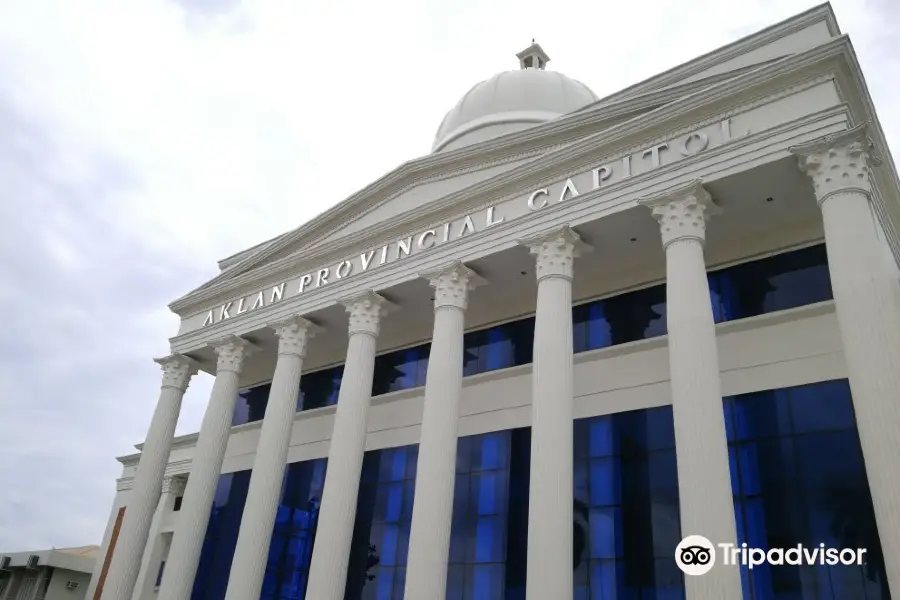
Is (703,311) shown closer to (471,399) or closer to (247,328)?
(471,399)

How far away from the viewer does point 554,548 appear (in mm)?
16359

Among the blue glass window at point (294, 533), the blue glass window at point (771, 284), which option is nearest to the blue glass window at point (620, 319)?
the blue glass window at point (771, 284)

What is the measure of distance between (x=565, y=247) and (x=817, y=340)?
23.9ft

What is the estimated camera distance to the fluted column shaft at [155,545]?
3466 centimetres

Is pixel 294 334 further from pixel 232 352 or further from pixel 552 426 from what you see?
pixel 552 426

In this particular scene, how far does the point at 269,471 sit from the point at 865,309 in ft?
61.5

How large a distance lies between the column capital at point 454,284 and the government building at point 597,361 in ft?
0.27

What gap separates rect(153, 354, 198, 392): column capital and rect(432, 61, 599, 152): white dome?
16.6 meters

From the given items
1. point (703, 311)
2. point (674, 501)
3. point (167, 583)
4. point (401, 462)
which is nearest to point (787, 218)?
point (703, 311)

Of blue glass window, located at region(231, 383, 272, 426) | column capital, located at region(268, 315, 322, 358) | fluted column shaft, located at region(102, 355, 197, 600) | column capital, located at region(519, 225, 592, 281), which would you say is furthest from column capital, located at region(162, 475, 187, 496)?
column capital, located at region(519, 225, 592, 281)

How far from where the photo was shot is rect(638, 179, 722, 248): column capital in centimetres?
1820

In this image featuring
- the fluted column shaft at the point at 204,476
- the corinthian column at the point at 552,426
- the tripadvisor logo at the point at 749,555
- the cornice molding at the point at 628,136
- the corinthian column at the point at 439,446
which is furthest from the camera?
the fluted column shaft at the point at 204,476

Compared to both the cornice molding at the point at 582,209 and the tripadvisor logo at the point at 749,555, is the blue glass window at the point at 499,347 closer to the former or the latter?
the cornice molding at the point at 582,209

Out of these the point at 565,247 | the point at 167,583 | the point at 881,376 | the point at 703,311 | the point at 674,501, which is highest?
the point at 565,247
